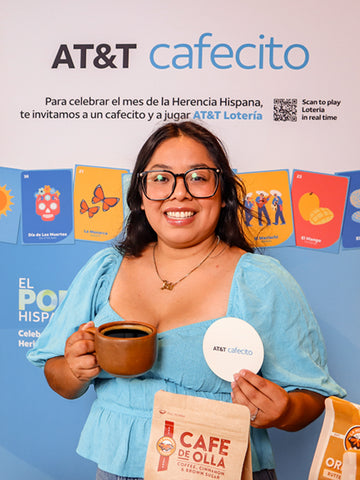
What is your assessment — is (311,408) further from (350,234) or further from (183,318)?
(350,234)

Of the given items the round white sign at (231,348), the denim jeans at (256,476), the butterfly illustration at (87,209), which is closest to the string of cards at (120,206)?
the butterfly illustration at (87,209)

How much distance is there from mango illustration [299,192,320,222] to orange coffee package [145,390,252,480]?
1036mm

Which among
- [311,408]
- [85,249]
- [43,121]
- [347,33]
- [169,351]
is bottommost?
[311,408]

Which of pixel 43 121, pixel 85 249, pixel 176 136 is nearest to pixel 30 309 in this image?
pixel 85 249

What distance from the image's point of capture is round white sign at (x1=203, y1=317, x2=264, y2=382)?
3.60ft

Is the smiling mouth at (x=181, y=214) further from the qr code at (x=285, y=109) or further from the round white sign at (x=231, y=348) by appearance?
the qr code at (x=285, y=109)

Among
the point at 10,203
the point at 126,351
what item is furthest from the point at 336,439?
the point at 10,203

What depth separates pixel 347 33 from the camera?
1799mm

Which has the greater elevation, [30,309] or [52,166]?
[52,166]

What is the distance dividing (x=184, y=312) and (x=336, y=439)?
1.56ft

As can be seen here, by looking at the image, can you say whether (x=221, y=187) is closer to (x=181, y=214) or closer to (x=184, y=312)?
(x=181, y=214)

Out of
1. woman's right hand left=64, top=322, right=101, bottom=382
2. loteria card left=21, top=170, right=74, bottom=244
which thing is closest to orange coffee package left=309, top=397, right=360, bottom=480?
woman's right hand left=64, top=322, right=101, bottom=382

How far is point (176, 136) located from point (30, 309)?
1043 millimetres

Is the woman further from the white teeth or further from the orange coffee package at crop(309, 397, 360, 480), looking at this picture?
the orange coffee package at crop(309, 397, 360, 480)
